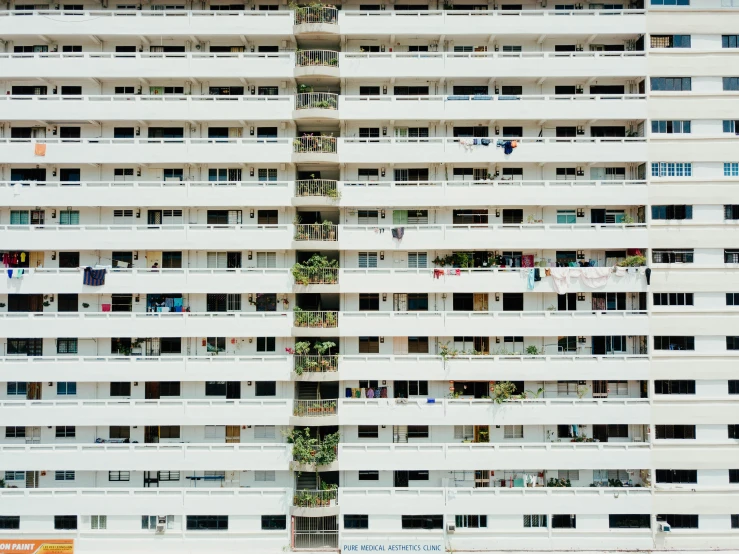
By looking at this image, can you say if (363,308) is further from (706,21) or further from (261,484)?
(706,21)

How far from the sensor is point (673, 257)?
30.8 metres

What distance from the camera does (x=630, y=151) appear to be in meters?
30.6

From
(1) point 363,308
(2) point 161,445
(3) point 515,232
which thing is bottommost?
(2) point 161,445

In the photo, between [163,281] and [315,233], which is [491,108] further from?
[163,281]

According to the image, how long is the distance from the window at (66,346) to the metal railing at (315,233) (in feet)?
44.7

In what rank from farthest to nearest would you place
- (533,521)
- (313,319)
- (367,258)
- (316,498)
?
(367,258), (533,521), (313,319), (316,498)

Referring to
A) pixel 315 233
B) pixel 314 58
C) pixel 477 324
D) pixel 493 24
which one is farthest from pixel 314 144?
pixel 477 324

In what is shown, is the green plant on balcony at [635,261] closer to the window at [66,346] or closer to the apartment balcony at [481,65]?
the apartment balcony at [481,65]

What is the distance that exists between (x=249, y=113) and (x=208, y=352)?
13.1 metres

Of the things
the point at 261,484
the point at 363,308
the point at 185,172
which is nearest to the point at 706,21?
the point at 363,308

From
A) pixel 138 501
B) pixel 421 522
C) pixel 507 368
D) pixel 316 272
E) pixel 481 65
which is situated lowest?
pixel 421 522

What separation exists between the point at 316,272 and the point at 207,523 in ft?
47.5

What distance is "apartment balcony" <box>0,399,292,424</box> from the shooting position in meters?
29.8

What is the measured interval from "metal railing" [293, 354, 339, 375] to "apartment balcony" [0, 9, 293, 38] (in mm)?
17346
